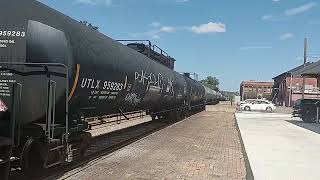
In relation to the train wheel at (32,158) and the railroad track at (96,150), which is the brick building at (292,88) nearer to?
the railroad track at (96,150)

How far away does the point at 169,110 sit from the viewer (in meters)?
24.9

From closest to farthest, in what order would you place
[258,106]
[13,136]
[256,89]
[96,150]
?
[13,136], [96,150], [258,106], [256,89]

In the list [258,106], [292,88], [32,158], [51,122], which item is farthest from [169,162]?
[292,88]

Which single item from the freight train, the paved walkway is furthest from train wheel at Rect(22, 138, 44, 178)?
the paved walkway

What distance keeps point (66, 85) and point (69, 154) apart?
6.65 feet

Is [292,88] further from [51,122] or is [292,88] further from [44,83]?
[44,83]

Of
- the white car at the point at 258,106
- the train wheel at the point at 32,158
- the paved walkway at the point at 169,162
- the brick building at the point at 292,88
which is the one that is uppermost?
the brick building at the point at 292,88

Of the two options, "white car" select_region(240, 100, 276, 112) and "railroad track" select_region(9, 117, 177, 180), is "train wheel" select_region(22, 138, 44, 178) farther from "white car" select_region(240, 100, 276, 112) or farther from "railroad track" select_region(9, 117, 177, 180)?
"white car" select_region(240, 100, 276, 112)

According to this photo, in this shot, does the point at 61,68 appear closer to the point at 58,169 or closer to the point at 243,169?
the point at 58,169

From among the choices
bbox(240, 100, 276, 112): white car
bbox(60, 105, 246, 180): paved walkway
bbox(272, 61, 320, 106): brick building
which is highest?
bbox(272, 61, 320, 106): brick building

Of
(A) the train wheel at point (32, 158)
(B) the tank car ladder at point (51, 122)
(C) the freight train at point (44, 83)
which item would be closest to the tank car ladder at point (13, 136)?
(C) the freight train at point (44, 83)

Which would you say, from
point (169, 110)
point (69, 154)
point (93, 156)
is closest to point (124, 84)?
point (93, 156)

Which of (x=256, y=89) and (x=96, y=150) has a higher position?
(x=256, y=89)

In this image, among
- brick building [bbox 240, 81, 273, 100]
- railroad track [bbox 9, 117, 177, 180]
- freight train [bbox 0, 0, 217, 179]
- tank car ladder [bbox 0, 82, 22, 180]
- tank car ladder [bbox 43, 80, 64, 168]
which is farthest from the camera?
brick building [bbox 240, 81, 273, 100]
